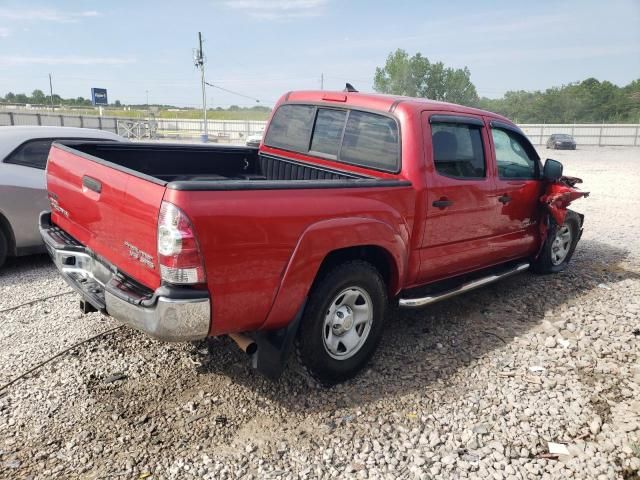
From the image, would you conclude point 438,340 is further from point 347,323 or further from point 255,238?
point 255,238

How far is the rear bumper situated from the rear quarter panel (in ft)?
0.32

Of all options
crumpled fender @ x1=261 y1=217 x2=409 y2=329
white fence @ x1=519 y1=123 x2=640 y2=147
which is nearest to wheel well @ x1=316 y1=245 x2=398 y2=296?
crumpled fender @ x1=261 y1=217 x2=409 y2=329

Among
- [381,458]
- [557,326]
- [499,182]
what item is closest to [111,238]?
[381,458]

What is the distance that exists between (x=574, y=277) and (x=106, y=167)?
5.28 m

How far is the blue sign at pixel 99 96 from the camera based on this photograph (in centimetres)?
3647

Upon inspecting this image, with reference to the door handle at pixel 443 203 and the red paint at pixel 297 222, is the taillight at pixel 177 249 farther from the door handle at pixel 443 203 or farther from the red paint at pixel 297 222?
the door handle at pixel 443 203

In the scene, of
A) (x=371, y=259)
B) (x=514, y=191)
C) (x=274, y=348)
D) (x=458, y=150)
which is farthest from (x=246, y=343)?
(x=514, y=191)

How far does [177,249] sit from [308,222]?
785 millimetres

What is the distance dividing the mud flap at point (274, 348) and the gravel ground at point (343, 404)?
344 millimetres

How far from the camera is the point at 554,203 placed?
5.15 meters

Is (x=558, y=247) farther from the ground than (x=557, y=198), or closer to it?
closer to it

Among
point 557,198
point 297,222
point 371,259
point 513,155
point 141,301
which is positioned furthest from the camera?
point 557,198

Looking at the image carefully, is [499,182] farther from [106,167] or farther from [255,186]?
[106,167]

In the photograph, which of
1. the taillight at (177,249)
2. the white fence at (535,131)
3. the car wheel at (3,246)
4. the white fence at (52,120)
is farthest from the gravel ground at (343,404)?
the white fence at (535,131)
